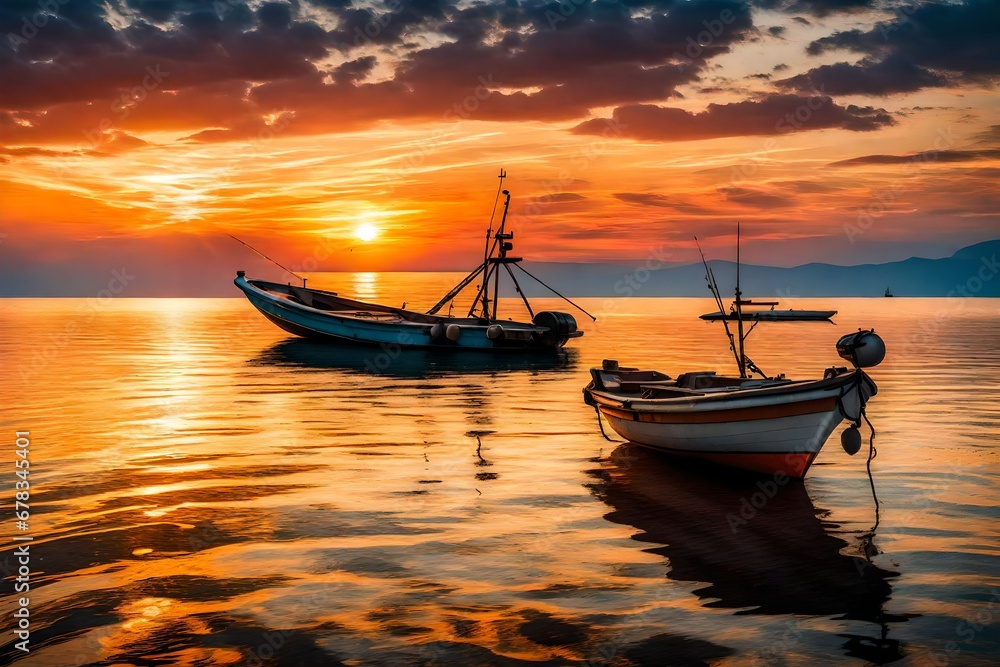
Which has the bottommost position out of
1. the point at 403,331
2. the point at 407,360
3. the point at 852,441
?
the point at 407,360

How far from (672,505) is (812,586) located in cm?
455

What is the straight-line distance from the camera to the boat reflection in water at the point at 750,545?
31.3 ft

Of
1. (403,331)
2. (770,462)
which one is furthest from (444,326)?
(770,462)

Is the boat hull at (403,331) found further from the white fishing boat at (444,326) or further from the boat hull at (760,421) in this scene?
the boat hull at (760,421)

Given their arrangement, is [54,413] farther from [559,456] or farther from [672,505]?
[672,505]

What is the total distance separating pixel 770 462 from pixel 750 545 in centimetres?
418

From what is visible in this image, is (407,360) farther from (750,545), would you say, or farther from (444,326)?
(750,545)

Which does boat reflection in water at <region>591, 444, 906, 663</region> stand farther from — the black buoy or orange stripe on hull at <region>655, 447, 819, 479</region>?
the black buoy

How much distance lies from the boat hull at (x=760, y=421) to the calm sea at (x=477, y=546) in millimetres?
605

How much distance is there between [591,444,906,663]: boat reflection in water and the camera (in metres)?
9.55

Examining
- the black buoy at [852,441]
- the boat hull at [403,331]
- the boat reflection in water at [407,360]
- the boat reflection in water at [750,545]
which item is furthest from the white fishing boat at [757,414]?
the boat hull at [403,331]

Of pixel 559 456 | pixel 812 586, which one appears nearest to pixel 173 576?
pixel 812 586

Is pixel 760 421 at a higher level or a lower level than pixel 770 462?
higher

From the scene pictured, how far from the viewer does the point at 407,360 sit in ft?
164
